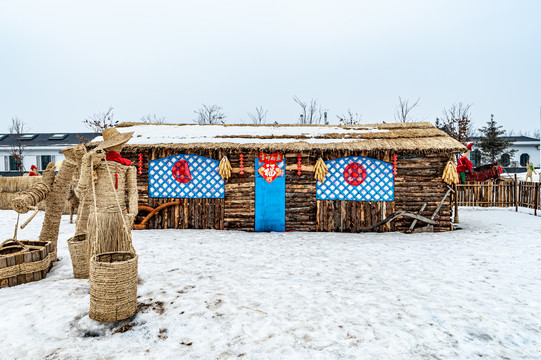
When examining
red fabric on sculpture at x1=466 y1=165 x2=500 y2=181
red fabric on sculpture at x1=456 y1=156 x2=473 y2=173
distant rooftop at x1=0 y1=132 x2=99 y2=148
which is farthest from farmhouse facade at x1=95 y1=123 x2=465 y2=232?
distant rooftop at x1=0 y1=132 x2=99 y2=148

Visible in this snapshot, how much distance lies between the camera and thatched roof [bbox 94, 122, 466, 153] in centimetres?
823

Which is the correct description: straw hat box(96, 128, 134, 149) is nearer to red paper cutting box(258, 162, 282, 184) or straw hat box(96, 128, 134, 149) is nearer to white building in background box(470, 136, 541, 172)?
red paper cutting box(258, 162, 282, 184)

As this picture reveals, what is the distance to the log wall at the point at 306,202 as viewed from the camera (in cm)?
840

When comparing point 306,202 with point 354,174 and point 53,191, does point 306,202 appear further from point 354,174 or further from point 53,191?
point 53,191

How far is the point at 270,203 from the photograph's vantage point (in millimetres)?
8586

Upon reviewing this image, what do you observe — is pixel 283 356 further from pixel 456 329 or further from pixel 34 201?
pixel 34 201

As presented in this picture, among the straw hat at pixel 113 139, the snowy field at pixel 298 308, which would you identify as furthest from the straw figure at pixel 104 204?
the snowy field at pixel 298 308

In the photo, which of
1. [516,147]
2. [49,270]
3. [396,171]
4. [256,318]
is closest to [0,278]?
[49,270]

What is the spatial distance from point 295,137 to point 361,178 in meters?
2.42

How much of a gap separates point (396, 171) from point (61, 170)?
812cm

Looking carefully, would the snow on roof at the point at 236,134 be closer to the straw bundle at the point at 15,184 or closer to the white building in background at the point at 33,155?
the straw bundle at the point at 15,184

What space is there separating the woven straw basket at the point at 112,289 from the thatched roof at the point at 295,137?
18.5ft

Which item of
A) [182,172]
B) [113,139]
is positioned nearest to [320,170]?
[182,172]

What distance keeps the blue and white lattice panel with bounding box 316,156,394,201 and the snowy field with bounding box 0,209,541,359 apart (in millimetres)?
2459
